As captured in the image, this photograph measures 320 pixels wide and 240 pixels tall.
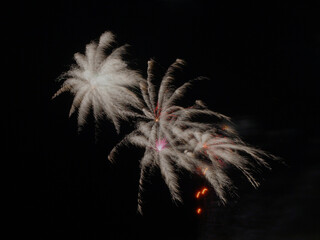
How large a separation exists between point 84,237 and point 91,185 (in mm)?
2416

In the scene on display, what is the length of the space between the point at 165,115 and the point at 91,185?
243 inches

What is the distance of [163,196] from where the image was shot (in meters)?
11.5

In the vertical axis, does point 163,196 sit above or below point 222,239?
above

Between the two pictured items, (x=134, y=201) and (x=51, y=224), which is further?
(x=134, y=201)

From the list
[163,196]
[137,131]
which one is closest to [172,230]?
[163,196]

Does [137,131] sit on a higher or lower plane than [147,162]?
higher

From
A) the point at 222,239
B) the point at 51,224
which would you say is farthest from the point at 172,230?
the point at 51,224

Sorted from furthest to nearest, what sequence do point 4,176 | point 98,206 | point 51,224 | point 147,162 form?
point 98,206 < point 51,224 < point 4,176 < point 147,162

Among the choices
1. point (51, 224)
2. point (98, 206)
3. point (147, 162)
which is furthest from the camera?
point (98, 206)

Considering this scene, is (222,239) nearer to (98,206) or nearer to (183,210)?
(183,210)

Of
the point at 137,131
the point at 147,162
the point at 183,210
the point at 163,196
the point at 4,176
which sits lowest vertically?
the point at 183,210

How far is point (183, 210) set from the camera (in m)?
12.1

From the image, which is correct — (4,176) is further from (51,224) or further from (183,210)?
(183,210)

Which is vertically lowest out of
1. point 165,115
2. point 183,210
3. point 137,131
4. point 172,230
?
point 172,230
